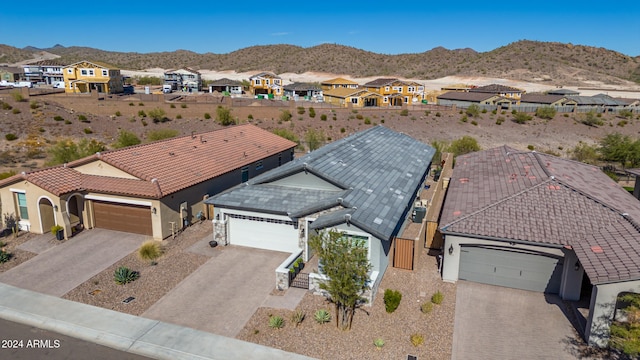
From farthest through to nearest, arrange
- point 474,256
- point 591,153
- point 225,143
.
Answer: point 591,153 < point 225,143 < point 474,256

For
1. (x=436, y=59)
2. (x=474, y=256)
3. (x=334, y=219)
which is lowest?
(x=474, y=256)

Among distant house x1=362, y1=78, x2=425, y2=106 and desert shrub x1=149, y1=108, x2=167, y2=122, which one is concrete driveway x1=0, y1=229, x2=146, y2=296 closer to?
desert shrub x1=149, y1=108, x2=167, y2=122

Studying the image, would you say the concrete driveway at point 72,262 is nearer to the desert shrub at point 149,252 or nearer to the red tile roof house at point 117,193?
the red tile roof house at point 117,193

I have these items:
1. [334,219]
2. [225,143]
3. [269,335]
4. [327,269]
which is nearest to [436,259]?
[334,219]

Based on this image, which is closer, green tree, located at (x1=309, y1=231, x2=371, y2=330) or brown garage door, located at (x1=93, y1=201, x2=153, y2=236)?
green tree, located at (x1=309, y1=231, x2=371, y2=330)

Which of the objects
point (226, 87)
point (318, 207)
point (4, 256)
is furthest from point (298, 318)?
point (226, 87)

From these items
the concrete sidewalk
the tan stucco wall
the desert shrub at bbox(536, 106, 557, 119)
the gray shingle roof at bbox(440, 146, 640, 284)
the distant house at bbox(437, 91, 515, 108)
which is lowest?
the concrete sidewalk

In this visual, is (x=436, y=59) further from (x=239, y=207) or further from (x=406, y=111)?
(x=239, y=207)

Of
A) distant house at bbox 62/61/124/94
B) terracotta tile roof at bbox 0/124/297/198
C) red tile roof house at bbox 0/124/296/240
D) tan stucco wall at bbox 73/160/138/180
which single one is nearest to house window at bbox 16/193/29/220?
red tile roof house at bbox 0/124/296/240
